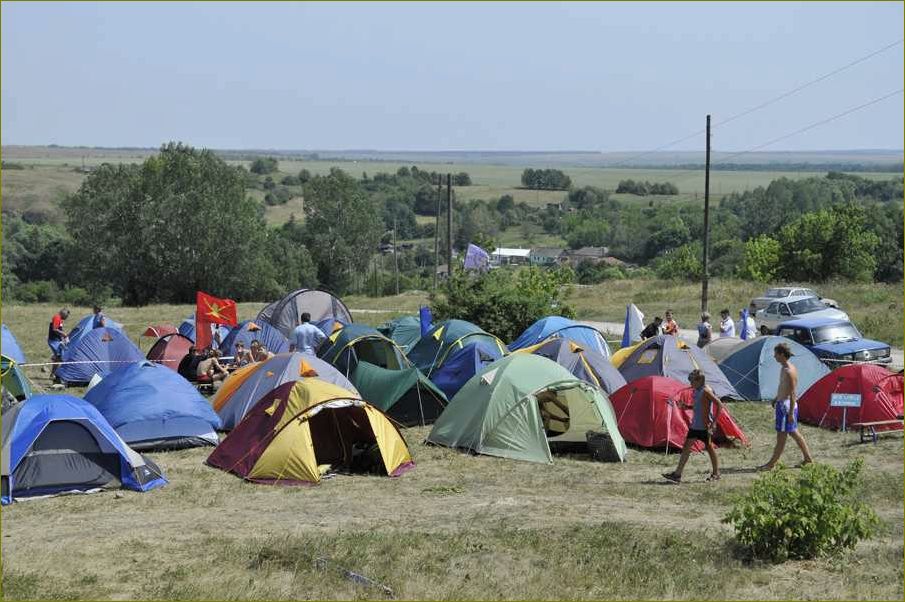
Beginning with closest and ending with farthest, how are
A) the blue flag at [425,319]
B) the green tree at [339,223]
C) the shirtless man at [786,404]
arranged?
1. the shirtless man at [786,404]
2. the blue flag at [425,319]
3. the green tree at [339,223]

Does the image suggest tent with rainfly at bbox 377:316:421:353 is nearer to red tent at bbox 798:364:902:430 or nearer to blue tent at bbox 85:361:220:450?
blue tent at bbox 85:361:220:450

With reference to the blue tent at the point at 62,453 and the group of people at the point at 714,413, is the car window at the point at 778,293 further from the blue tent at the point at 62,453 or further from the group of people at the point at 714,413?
the blue tent at the point at 62,453

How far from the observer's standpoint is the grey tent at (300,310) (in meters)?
27.1

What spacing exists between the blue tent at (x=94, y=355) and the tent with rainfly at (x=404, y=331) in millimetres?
6025

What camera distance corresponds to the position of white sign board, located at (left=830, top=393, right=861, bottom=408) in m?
16.1

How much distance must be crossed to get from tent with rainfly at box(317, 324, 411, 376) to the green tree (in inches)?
2166

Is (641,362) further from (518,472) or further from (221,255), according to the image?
(221,255)

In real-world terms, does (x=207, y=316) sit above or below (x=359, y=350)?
above

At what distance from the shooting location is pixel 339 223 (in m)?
76.0

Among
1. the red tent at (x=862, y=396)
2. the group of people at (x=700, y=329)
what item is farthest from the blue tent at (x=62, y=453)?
the group of people at (x=700, y=329)

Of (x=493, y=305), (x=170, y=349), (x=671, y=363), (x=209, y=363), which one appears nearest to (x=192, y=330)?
(x=170, y=349)

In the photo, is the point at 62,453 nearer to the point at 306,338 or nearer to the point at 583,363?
the point at 306,338

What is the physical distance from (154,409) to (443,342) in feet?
21.1

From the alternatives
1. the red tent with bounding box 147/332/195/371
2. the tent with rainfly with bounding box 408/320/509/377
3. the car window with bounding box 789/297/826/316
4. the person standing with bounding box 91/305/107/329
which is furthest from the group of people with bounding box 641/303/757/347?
the person standing with bounding box 91/305/107/329
